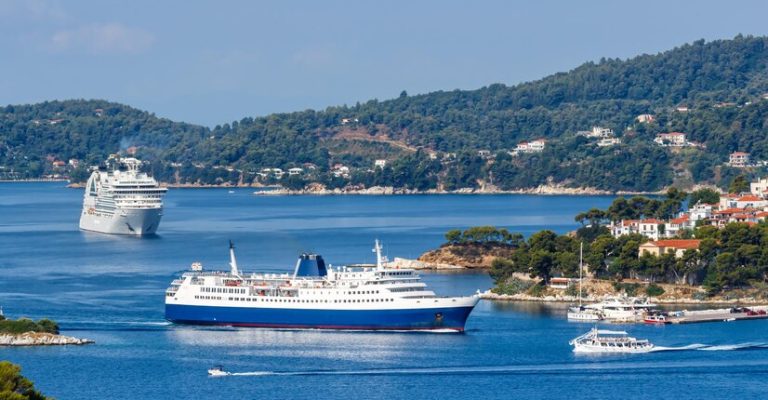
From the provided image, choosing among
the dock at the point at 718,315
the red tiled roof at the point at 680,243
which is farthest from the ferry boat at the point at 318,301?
the red tiled roof at the point at 680,243

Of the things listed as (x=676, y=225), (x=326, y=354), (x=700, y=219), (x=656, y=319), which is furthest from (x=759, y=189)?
(x=326, y=354)

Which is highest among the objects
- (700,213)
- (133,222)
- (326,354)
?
(700,213)

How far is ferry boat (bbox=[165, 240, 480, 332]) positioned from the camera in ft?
186

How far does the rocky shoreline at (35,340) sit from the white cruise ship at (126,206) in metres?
50.0

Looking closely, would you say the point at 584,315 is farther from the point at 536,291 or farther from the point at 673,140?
the point at 673,140

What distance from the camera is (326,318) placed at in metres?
57.5

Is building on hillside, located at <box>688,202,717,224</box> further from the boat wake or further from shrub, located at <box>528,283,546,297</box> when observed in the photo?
the boat wake

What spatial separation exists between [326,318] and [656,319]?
11.4 meters

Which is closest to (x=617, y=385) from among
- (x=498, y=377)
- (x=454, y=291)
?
(x=498, y=377)

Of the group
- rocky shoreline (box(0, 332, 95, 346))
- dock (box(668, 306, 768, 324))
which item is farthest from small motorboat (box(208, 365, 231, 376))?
dock (box(668, 306, 768, 324))

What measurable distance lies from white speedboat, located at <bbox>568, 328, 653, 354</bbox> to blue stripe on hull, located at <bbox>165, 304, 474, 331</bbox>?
4.46m

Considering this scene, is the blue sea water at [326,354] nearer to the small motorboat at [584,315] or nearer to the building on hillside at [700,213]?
the small motorboat at [584,315]

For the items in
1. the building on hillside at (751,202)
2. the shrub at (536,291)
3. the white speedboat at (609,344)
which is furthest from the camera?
the building on hillside at (751,202)

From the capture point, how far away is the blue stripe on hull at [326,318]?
56844 mm
